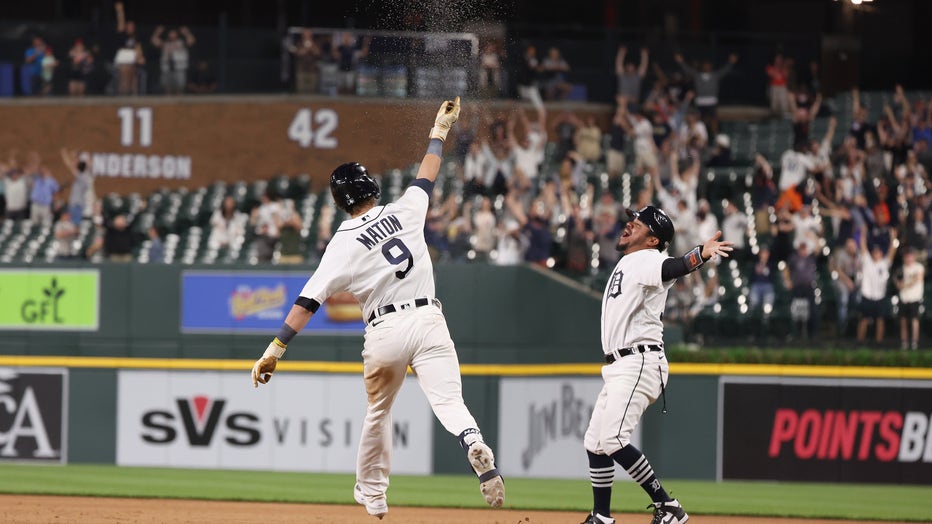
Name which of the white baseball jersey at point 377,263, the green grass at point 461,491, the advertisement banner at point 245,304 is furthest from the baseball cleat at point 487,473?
the advertisement banner at point 245,304

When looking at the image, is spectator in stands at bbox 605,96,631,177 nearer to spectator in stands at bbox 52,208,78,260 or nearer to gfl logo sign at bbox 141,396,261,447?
gfl logo sign at bbox 141,396,261,447

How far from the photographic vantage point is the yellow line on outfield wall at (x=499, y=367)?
1695 cm

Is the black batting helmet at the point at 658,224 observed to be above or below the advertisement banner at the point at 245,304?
above

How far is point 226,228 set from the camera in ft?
65.3

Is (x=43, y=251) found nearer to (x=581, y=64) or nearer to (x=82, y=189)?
A: (x=82, y=189)

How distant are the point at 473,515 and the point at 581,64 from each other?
44.2 ft

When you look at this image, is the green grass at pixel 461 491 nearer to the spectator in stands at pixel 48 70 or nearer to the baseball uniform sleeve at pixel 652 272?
the baseball uniform sleeve at pixel 652 272

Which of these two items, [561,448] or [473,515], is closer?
[473,515]

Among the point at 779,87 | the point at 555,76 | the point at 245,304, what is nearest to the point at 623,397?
the point at 245,304

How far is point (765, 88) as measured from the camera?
25391mm

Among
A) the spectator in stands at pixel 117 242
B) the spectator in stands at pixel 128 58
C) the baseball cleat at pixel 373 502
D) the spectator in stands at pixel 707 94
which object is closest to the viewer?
the baseball cleat at pixel 373 502

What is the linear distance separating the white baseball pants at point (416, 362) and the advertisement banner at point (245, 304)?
8.43 m

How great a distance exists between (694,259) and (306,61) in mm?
15782

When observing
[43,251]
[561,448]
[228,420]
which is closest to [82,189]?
[43,251]
